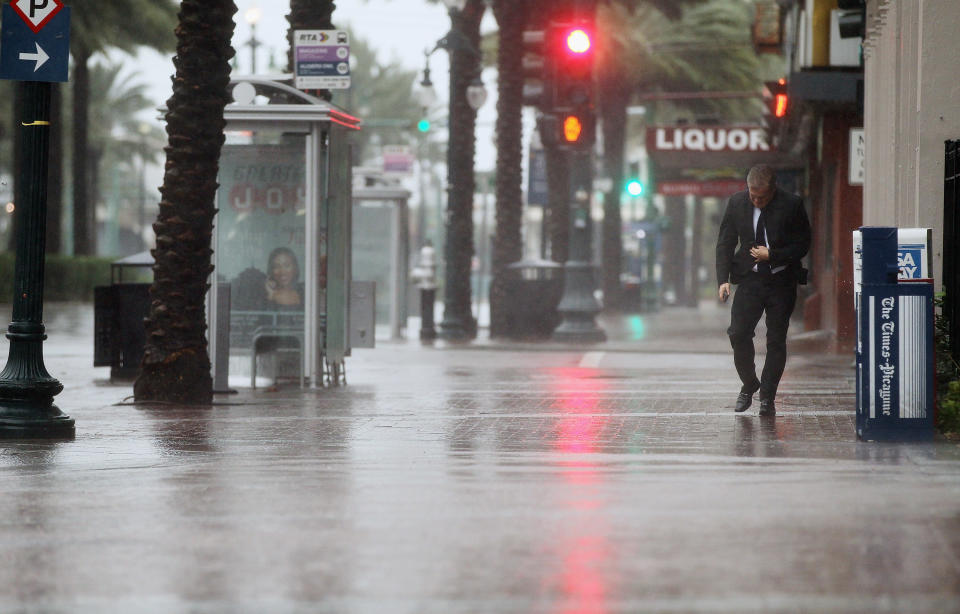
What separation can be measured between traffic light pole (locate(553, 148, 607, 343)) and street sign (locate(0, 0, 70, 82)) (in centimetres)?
1420

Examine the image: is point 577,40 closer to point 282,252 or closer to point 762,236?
point 282,252

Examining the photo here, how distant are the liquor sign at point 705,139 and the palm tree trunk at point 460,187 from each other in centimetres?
672

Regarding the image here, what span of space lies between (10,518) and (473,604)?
280cm

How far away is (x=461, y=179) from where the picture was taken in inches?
1120

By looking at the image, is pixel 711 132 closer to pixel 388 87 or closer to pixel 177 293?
pixel 177 293

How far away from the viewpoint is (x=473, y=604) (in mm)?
5359

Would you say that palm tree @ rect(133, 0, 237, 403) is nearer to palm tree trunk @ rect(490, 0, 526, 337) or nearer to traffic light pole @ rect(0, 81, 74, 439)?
traffic light pole @ rect(0, 81, 74, 439)

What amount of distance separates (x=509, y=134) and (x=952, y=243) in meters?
20.5

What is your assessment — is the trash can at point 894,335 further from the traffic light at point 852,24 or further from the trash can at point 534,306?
the trash can at point 534,306

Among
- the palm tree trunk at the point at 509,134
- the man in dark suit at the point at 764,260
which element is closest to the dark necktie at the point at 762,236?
the man in dark suit at the point at 764,260

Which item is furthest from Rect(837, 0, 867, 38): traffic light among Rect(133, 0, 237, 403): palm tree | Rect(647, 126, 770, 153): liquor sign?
Rect(647, 126, 770, 153): liquor sign

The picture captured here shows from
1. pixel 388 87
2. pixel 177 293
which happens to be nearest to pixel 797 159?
pixel 177 293

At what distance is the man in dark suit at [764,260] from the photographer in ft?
37.6

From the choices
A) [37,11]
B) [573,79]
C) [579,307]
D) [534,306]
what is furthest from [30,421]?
[534,306]
